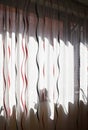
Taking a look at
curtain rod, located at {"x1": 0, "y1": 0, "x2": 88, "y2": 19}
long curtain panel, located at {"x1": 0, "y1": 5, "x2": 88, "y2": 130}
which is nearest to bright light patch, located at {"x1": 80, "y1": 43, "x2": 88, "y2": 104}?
long curtain panel, located at {"x1": 0, "y1": 5, "x2": 88, "y2": 130}

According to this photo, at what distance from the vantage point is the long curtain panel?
2.15 m

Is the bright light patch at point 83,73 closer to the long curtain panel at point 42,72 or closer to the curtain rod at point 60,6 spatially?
the long curtain panel at point 42,72

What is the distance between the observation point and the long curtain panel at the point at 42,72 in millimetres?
2148

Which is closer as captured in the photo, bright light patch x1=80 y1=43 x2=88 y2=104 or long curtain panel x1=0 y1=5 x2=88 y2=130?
long curtain panel x1=0 y1=5 x2=88 y2=130

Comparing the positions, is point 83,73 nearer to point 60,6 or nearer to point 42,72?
point 42,72

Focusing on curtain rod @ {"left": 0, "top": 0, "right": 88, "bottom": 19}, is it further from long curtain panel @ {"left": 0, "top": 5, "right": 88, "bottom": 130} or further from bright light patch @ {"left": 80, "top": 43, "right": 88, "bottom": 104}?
bright light patch @ {"left": 80, "top": 43, "right": 88, "bottom": 104}

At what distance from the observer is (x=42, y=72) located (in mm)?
2441

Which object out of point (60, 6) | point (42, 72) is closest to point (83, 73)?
point (42, 72)

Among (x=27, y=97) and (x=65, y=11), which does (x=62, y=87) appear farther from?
(x=65, y=11)

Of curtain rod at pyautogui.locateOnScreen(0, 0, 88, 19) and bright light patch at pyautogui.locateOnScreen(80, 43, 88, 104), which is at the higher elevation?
curtain rod at pyautogui.locateOnScreen(0, 0, 88, 19)

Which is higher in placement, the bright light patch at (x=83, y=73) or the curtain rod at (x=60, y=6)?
the curtain rod at (x=60, y=6)

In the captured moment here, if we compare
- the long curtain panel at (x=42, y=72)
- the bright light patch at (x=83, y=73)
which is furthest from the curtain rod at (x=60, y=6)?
the bright light patch at (x=83, y=73)

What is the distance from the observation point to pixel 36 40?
238cm

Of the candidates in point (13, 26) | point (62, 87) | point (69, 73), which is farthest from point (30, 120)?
point (13, 26)
